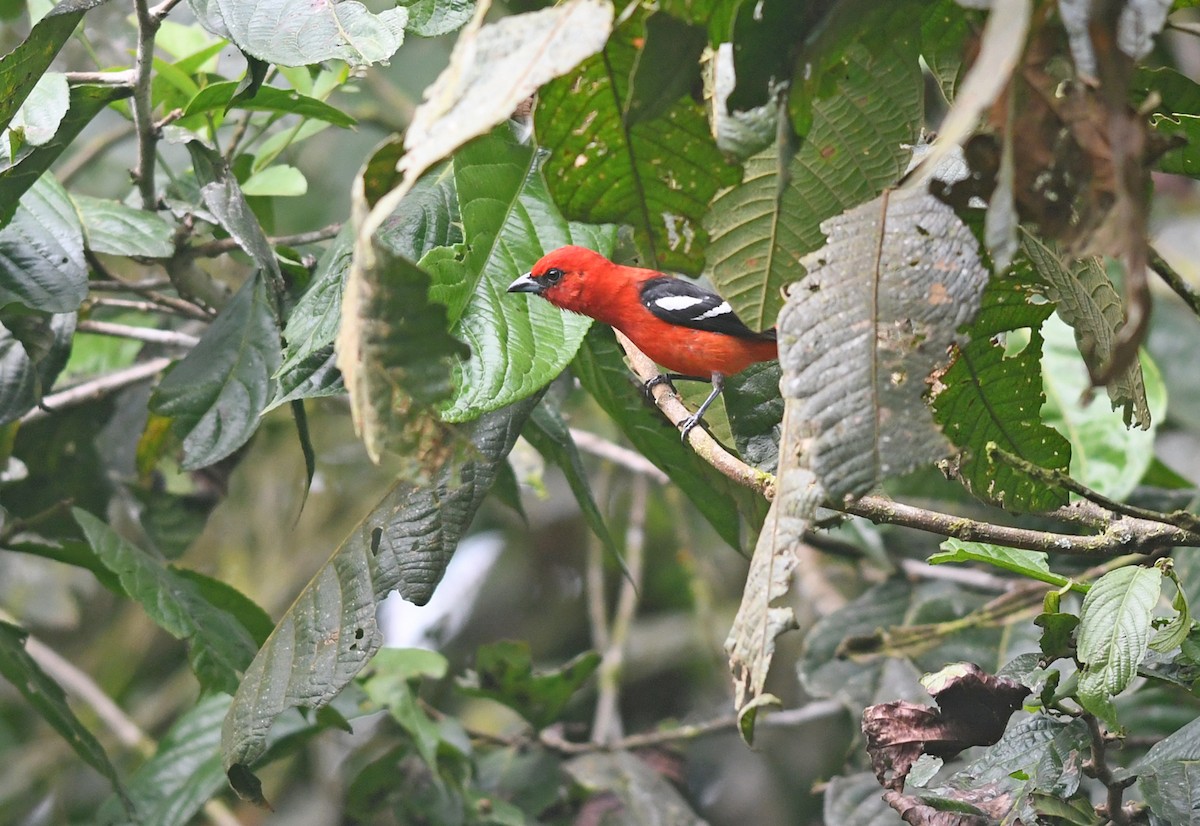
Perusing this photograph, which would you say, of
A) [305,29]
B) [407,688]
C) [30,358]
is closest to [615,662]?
[407,688]

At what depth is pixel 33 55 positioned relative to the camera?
2117 millimetres

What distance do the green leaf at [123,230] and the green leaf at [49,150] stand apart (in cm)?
20

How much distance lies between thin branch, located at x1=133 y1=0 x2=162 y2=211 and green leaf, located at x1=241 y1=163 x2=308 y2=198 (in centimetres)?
23

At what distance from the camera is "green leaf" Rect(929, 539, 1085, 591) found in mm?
1924

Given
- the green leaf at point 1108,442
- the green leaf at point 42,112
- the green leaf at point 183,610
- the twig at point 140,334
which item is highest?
the green leaf at point 42,112

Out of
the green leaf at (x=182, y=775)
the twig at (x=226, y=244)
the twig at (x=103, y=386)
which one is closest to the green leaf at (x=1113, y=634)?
the twig at (x=226, y=244)

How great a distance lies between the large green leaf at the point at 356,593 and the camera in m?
2.11

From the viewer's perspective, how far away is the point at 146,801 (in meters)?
3.01

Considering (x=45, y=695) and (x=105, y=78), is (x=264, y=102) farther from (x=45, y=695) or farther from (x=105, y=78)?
(x=45, y=695)

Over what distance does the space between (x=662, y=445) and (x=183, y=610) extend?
121cm

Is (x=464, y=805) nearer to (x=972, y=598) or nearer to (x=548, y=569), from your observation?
(x=972, y=598)

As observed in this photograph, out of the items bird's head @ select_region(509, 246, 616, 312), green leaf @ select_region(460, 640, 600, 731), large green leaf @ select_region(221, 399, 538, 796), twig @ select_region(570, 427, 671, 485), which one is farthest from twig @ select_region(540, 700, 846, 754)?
large green leaf @ select_region(221, 399, 538, 796)

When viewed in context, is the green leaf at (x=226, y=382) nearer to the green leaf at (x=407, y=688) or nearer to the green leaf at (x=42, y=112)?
the green leaf at (x=42, y=112)

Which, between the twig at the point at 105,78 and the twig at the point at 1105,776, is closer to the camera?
the twig at the point at 1105,776
